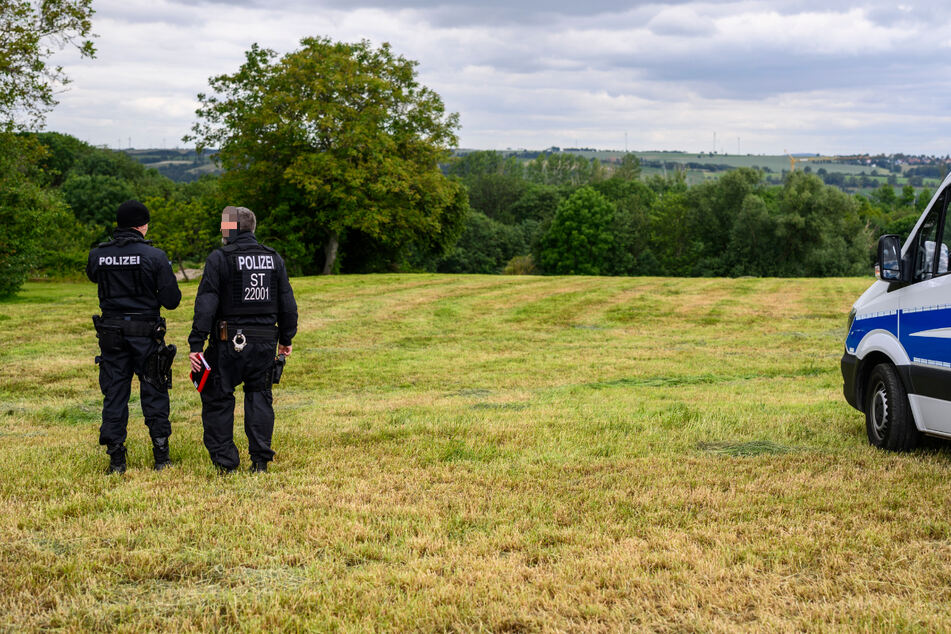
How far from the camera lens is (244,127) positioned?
3953 centimetres

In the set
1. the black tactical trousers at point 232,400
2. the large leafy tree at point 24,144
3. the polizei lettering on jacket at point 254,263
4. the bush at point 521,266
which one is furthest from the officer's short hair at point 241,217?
the bush at point 521,266

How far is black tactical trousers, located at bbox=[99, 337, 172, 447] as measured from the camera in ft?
22.1

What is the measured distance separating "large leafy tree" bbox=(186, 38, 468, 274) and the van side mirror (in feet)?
Result: 108

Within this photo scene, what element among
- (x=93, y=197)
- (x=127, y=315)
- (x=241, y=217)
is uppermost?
(x=93, y=197)

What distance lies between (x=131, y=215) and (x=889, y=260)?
6.45 metres

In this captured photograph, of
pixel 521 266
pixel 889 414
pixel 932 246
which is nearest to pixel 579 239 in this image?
pixel 521 266

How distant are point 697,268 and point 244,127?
4709 centimetres

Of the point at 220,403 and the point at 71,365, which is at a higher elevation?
the point at 220,403

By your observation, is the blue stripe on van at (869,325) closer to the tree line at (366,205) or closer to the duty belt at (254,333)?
the duty belt at (254,333)

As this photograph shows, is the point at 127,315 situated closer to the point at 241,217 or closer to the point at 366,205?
the point at 241,217

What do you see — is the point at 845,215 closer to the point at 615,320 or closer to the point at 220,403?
the point at 615,320

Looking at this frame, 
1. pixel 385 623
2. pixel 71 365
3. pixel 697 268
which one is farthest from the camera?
pixel 697 268

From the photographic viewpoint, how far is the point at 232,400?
6.78 metres

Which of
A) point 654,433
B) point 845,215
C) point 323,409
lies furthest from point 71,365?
point 845,215
